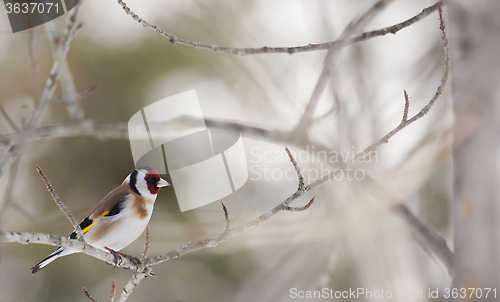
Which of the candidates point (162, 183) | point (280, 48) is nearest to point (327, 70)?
point (280, 48)

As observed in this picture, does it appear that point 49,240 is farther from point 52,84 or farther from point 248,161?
point 248,161

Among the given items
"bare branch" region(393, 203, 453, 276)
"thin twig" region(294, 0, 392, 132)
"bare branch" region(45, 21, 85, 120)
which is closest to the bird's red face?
"bare branch" region(45, 21, 85, 120)

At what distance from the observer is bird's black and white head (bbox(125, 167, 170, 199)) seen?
1484mm

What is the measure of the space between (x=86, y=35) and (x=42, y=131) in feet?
7.83

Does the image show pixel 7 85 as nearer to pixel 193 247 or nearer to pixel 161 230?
pixel 161 230

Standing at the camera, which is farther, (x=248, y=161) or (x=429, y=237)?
(x=248, y=161)

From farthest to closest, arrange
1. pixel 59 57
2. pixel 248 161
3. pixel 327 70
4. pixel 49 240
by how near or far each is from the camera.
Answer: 1. pixel 248 161
2. pixel 327 70
3. pixel 59 57
4. pixel 49 240

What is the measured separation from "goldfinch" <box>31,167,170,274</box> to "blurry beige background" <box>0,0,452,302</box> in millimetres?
Result: 232

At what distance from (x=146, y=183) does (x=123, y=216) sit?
170 millimetres

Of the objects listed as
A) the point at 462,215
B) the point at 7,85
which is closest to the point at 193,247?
the point at 462,215

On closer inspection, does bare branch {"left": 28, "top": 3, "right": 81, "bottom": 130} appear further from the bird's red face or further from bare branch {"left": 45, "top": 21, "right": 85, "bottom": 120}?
the bird's red face

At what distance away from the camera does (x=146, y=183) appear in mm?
1515

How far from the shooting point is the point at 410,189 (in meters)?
1.78

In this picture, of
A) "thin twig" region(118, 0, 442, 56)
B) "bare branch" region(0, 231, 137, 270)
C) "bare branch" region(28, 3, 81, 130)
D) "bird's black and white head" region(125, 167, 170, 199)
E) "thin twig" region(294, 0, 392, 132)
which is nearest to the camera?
"bare branch" region(0, 231, 137, 270)
